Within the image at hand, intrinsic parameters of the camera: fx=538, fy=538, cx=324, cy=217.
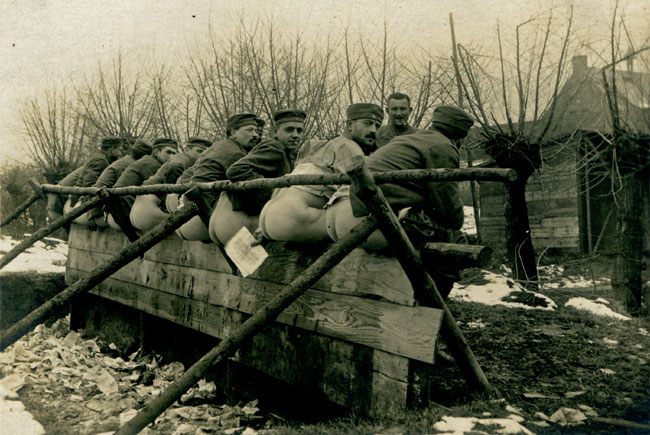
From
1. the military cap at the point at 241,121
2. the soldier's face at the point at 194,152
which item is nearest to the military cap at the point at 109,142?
the soldier's face at the point at 194,152

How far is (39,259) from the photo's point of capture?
396 inches

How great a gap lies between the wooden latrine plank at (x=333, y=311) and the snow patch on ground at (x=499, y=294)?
362 cm

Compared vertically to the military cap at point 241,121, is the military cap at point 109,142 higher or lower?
higher

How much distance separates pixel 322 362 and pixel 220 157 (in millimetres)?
2289

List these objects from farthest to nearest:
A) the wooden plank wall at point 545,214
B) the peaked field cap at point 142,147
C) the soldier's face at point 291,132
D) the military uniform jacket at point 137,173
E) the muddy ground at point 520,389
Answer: the wooden plank wall at point 545,214, the peaked field cap at point 142,147, the military uniform jacket at point 137,173, the soldier's face at point 291,132, the muddy ground at point 520,389

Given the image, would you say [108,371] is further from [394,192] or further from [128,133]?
[128,133]

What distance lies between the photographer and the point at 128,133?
16.9 m

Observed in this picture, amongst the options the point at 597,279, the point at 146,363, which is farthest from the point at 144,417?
the point at 597,279

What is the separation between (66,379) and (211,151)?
10.2 feet

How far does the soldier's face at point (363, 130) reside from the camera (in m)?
4.40

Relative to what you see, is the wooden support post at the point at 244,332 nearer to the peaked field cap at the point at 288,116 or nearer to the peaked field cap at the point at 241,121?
the peaked field cap at the point at 288,116

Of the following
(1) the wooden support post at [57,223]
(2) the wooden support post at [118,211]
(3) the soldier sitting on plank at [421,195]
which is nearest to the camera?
(3) the soldier sitting on plank at [421,195]

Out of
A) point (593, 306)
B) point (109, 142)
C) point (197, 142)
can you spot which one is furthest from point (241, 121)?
point (109, 142)

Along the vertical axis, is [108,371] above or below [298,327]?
below
